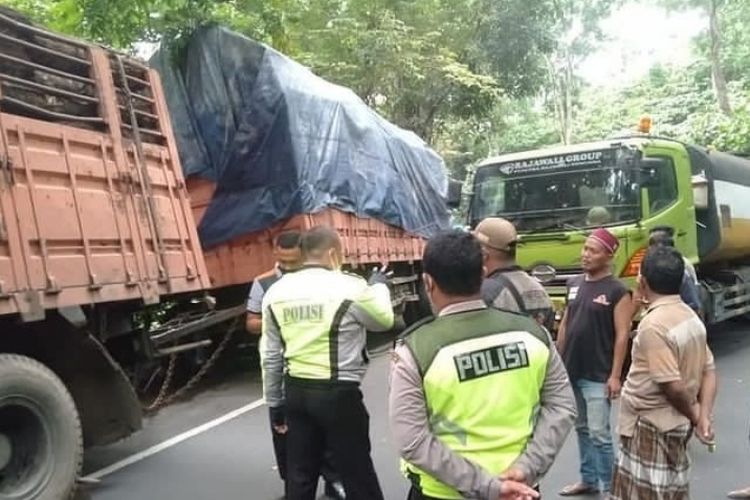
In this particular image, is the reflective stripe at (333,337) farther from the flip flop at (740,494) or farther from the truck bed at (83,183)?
the flip flop at (740,494)

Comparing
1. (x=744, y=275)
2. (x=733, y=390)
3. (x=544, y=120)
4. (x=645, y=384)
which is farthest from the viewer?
(x=544, y=120)

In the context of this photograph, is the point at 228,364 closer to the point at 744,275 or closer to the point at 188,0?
the point at 188,0

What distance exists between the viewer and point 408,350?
2.37 m

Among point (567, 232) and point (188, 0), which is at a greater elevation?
point (188, 0)

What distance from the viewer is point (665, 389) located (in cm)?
348

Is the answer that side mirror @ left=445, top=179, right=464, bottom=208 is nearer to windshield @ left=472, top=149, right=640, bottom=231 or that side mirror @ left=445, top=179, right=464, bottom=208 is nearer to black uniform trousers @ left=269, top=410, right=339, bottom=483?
windshield @ left=472, top=149, right=640, bottom=231

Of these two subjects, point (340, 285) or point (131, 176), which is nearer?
point (340, 285)

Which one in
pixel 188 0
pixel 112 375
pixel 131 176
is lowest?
pixel 112 375

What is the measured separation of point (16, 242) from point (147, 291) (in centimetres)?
119

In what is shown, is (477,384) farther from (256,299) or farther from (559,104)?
(559,104)

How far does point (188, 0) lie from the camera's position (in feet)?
27.7

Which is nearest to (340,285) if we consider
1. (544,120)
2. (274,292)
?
(274,292)

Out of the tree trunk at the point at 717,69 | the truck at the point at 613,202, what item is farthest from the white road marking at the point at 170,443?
the tree trunk at the point at 717,69

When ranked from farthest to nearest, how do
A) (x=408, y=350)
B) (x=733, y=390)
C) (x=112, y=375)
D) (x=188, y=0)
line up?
1. (x=188, y=0)
2. (x=733, y=390)
3. (x=112, y=375)
4. (x=408, y=350)
